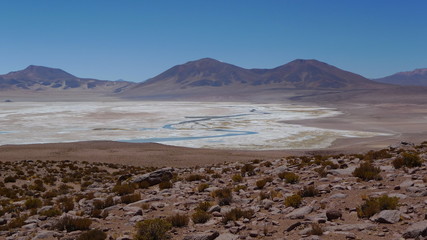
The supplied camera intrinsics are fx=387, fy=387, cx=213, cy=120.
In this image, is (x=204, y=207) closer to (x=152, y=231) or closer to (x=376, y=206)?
(x=152, y=231)

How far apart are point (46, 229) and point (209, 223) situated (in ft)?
10.3

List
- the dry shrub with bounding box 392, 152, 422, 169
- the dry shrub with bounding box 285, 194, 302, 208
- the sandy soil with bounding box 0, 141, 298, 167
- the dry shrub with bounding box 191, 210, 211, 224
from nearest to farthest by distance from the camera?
1. the dry shrub with bounding box 191, 210, 211, 224
2. the dry shrub with bounding box 285, 194, 302, 208
3. the dry shrub with bounding box 392, 152, 422, 169
4. the sandy soil with bounding box 0, 141, 298, 167

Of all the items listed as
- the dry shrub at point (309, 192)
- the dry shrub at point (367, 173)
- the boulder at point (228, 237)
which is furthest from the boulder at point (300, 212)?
the dry shrub at point (367, 173)

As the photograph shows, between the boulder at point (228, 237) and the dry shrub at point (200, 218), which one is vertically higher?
the boulder at point (228, 237)

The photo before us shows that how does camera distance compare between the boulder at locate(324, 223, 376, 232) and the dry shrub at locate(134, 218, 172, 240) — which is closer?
the boulder at locate(324, 223, 376, 232)

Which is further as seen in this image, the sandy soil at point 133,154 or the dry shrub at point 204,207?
the sandy soil at point 133,154

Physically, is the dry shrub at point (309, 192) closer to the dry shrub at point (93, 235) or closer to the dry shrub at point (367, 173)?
the dry shrub at point (367, 173)

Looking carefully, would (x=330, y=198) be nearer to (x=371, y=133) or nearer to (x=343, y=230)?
(x=343, y=230)

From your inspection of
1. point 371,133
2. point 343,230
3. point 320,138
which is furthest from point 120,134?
point 343,230

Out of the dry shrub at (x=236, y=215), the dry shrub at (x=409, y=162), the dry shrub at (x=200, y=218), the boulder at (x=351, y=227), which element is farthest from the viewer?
the dry shrub at (x=409, y=162)

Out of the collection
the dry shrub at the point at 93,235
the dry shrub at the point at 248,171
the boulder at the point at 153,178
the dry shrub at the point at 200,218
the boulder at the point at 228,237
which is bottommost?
the boulder at the point at 153,178

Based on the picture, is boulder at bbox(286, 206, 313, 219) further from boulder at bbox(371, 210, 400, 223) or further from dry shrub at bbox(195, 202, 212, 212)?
dry shrub at bbox(195, 202, 212, 212)

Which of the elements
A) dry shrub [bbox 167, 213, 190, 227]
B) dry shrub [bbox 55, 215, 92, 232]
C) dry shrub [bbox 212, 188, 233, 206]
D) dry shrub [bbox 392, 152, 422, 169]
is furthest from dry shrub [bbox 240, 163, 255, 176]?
dry shrub [bbox 55, 215, 92, 232]

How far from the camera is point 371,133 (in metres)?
42.6
